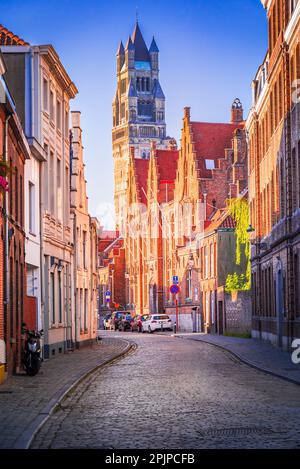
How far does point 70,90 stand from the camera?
3709 cm

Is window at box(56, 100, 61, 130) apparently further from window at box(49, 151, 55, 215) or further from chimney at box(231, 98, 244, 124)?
chimney at box(231, 98, 244, 124)

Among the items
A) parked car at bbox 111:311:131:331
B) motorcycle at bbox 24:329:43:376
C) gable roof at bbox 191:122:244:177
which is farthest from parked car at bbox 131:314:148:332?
motorcycle at bbox 24:329:43:376

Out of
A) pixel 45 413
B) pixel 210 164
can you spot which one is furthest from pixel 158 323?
pixel 45 413

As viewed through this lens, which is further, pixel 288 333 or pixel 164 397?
pixel 288 333

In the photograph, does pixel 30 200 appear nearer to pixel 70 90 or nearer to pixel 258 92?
pixel 70 90

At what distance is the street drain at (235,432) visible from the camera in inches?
472

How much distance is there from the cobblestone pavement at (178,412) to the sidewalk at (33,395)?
0.25 metres

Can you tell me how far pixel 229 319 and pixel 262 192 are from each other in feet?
43.0

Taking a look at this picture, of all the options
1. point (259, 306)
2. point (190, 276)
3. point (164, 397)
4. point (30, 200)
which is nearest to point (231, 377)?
point (164, 397)

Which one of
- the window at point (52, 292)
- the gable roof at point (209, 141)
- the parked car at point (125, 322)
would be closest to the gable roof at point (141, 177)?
the gable roof at point (209, 141)

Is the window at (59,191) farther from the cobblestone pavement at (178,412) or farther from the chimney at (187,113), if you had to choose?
the chimney at (187,113)

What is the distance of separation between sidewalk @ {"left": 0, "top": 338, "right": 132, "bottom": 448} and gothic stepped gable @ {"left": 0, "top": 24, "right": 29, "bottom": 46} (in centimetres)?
1019

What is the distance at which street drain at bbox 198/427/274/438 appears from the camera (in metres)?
12.0

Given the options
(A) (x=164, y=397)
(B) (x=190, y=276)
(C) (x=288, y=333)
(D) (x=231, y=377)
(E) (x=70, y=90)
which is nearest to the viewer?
(A) (x=164, y=397)
